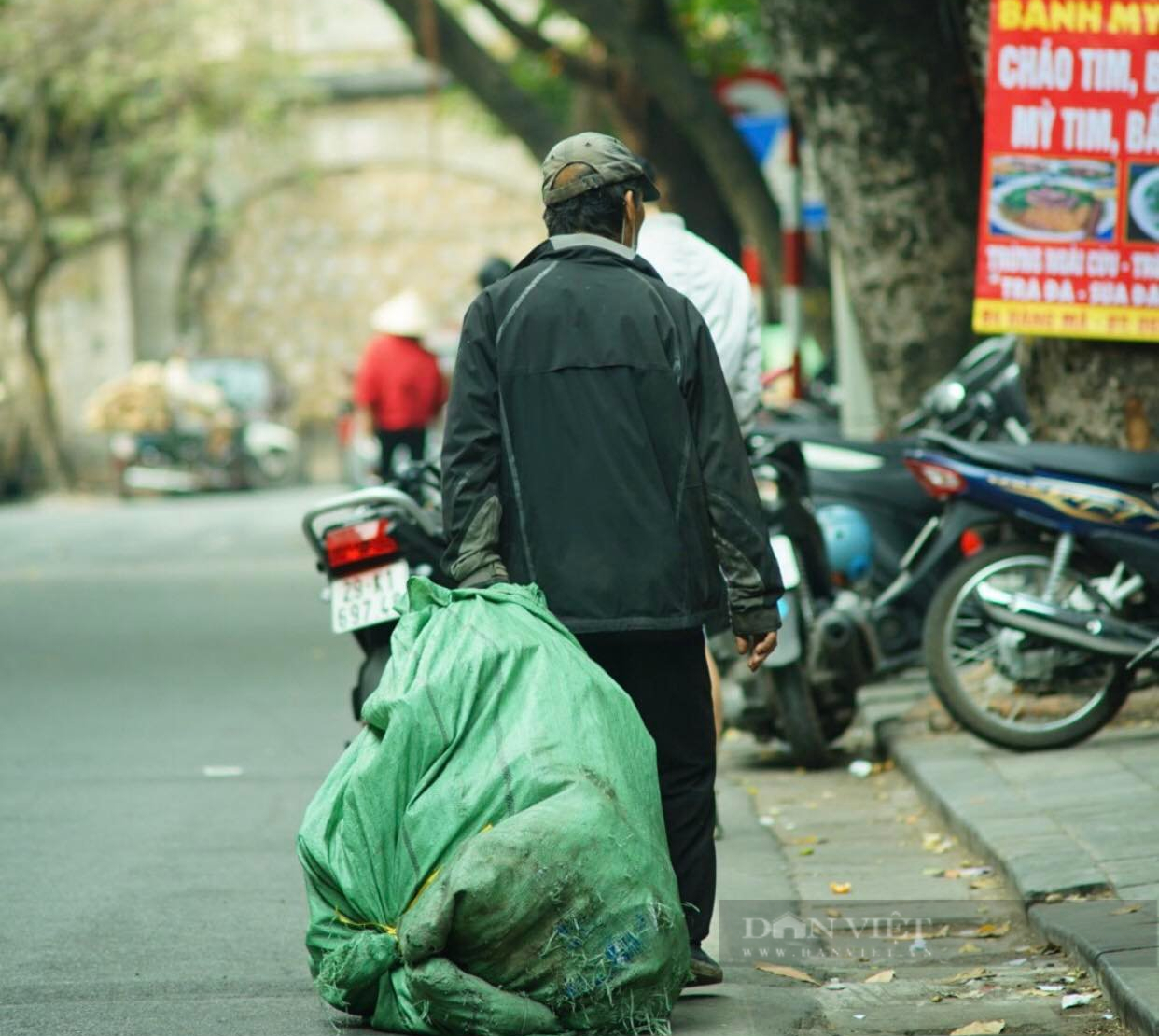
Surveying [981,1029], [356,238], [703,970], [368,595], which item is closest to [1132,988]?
[981,1029]

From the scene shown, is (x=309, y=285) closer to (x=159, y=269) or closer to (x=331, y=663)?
(x=159, y=269)

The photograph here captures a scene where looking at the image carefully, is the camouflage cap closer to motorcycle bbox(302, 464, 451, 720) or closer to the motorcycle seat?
motorcycle bbox(302, 464, 451, 720)

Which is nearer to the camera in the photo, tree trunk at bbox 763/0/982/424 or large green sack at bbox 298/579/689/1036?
large green sack at bbox 298/579/689/1036

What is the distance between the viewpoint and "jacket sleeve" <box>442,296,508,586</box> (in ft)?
14.9

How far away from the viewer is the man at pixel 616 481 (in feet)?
14.7

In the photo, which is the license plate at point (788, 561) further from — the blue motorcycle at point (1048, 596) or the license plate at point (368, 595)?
the license plate at point (368, 595)

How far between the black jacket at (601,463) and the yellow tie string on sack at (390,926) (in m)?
0.63

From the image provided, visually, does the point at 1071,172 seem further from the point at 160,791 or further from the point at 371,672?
the point at 160,791

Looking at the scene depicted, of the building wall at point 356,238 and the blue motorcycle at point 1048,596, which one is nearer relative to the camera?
the blue motorcycle at point 1048,596

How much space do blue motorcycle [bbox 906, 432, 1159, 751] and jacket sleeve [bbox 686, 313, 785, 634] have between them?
2.61 metres

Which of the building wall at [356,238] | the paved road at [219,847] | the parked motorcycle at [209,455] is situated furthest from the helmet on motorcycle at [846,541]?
the building wall at [356,238]

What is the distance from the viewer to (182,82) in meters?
29.8

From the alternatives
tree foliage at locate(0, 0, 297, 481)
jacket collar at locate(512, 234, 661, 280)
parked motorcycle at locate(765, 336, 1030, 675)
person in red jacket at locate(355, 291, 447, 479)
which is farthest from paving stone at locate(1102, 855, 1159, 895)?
tree foliage at locate(0, 0, 297, 481)

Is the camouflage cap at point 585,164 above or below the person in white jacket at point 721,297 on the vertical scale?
above
